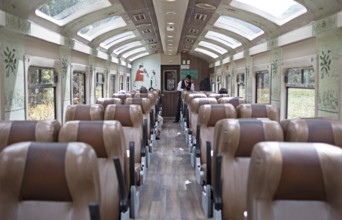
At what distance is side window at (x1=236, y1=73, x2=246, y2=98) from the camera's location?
29.8ft

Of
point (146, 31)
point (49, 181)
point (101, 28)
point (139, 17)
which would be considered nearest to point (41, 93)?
point (139, 17)

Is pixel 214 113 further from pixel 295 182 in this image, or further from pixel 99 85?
pixel 99 85

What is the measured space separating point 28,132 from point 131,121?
179cm

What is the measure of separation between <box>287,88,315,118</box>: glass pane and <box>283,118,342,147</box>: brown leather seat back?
2514mm

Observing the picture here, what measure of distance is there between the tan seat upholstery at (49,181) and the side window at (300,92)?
3840mm

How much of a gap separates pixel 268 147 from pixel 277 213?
29cm

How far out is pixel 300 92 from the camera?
5.21 meters

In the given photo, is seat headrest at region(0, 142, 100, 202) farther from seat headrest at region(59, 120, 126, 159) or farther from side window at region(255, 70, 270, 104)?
side window at region(255, 70, 270, 104)

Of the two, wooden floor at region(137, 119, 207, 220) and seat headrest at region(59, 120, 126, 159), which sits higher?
seat headrest at region(59, 120, 126, 159)

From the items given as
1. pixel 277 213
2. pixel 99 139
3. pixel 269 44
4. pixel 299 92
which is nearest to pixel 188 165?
pixel 299 92

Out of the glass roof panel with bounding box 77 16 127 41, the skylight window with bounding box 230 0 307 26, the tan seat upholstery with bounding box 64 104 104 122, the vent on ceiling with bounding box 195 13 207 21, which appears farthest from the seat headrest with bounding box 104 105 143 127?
the glass roof panel with bounding box 77 16 127 41

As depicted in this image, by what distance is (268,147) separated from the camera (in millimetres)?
1487

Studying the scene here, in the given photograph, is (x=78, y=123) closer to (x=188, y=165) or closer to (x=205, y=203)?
(x=205, y=203)

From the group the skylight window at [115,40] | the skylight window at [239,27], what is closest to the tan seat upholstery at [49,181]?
the skylight window at [239,27]
